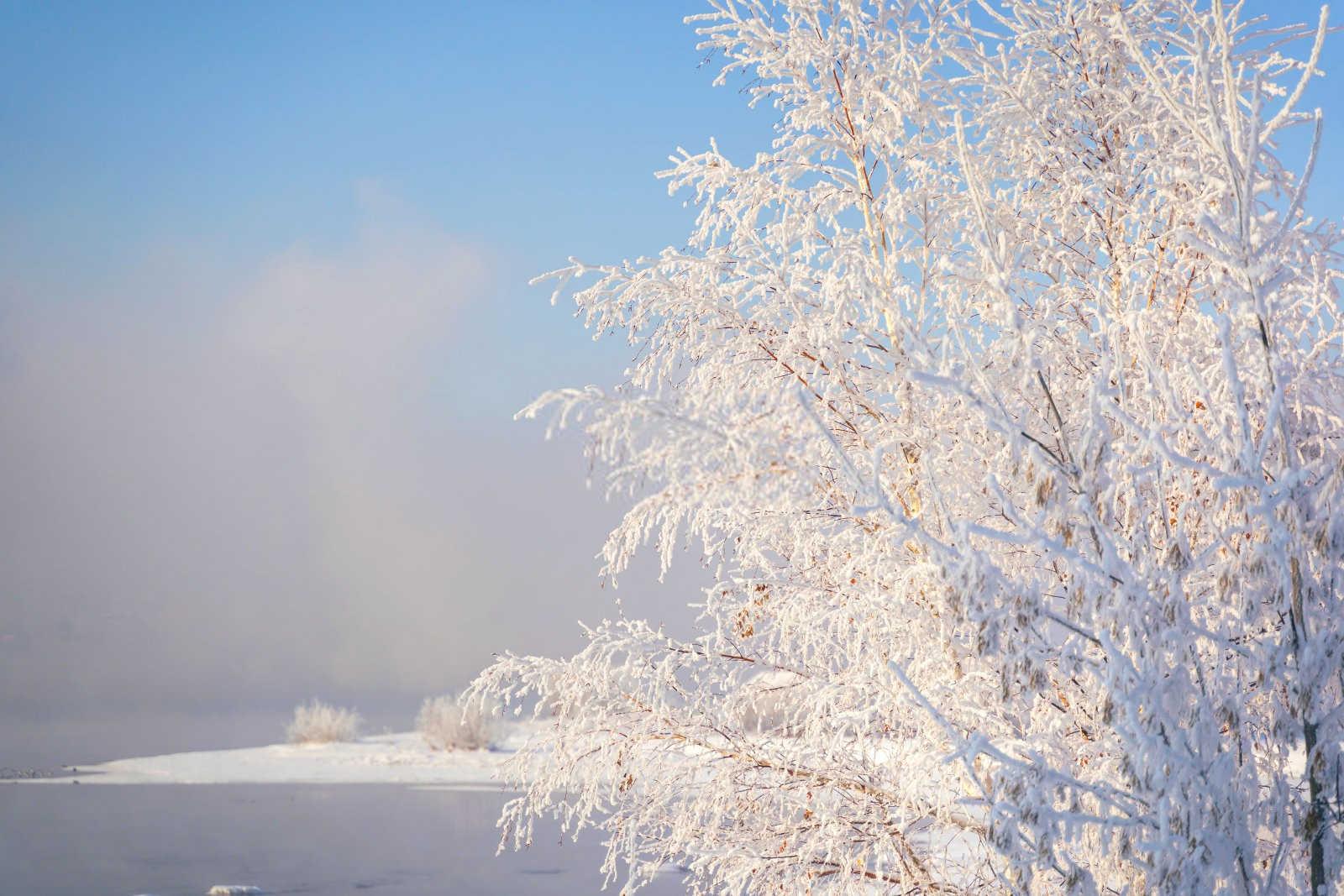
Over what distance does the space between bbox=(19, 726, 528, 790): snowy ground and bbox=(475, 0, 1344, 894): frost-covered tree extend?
21034 millimetres

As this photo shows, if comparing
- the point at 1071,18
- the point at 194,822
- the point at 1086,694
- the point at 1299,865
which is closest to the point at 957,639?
the point at 1086,694

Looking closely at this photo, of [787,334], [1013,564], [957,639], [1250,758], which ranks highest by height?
[787,334]

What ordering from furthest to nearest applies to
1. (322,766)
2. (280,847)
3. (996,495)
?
(322,766)
(280,847)
(996,495)

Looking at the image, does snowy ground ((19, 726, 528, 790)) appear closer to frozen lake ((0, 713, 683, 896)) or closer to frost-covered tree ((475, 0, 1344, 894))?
frozen lake ((0, 713, 683, 896))

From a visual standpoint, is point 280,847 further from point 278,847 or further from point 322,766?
point 322,766

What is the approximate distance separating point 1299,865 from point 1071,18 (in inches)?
154

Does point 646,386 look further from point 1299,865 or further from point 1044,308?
point 1299,865

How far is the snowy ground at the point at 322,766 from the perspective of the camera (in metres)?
28.2

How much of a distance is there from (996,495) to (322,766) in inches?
1250

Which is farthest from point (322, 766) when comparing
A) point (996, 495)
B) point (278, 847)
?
point (996, 495)

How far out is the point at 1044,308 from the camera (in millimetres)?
5117

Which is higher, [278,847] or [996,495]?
[996,495]

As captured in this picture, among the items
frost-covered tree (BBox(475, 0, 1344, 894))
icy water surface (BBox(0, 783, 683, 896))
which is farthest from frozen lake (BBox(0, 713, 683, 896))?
frost-covered tree (BBox(475, 0, 1344, 894))

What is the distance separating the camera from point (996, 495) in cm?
317
